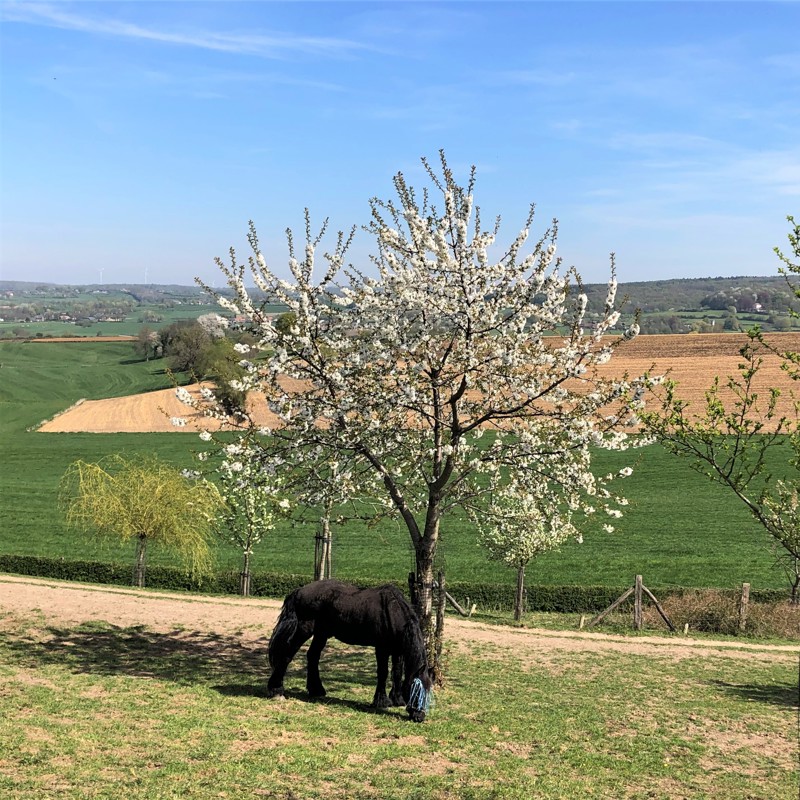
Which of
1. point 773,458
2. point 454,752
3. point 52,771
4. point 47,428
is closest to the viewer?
point 52,771

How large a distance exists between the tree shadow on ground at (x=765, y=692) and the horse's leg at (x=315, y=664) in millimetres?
9552

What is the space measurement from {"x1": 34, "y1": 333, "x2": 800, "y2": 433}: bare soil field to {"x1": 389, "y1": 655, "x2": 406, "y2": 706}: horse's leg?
60356mm

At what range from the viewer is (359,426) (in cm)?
1850

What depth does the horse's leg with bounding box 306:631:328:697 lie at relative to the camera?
17.3 m

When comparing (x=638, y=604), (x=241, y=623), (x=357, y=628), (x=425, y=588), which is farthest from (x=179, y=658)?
(x=638, y=604)

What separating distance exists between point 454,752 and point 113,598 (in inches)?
638

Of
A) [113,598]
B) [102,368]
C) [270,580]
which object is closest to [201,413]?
[113,598]

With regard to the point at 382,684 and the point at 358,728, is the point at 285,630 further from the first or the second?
the point at 358,728

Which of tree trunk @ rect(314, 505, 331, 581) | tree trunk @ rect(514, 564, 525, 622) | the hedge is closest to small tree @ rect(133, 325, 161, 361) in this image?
the hedge

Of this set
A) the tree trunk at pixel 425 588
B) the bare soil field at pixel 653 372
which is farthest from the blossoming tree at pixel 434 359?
the bare soil field at pixel 653 372

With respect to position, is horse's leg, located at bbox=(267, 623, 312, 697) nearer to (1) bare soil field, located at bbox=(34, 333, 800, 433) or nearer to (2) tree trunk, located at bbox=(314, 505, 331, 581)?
(2) tree trunk, located at bbox=(314, 505, 331, 581)

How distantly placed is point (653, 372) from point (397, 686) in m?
72.9

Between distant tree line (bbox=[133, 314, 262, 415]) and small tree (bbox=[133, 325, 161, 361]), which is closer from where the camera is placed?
distant tree line (bbox=[133, 314, 262, 415])

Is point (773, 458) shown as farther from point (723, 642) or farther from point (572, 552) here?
point (723, 642)
